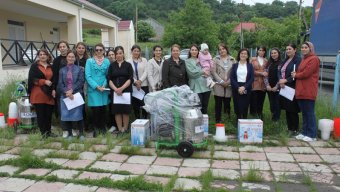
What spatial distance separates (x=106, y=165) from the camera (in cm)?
470

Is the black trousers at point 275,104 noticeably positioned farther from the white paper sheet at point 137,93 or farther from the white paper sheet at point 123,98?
the white paper sheet at point 123,98

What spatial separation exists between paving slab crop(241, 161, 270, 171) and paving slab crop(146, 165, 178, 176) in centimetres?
95

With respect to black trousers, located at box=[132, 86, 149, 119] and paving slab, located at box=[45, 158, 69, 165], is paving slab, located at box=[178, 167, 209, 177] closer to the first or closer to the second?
paving slab, located at box=[45, 158, 69, 165]

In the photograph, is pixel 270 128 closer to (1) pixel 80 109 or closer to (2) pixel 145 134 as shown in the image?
(2) pixel 145 134

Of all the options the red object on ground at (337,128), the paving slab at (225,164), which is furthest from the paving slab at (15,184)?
the red object on ground at (337,128)

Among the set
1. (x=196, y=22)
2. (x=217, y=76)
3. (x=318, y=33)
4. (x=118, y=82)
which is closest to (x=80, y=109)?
(x=118, y=82)

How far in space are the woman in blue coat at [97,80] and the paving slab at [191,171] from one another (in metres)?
2.42

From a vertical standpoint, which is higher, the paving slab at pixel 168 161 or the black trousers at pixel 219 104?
the black trousers at pixel 219 104

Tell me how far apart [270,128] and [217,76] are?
4.62 ft

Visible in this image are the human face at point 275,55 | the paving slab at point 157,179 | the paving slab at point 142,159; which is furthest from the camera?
the human face at point 275,55

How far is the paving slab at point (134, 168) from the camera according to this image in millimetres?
4465

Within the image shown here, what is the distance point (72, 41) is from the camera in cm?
1584

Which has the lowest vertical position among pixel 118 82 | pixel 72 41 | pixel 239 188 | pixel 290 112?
pixel 239 188

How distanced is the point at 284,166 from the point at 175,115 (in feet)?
5.60
